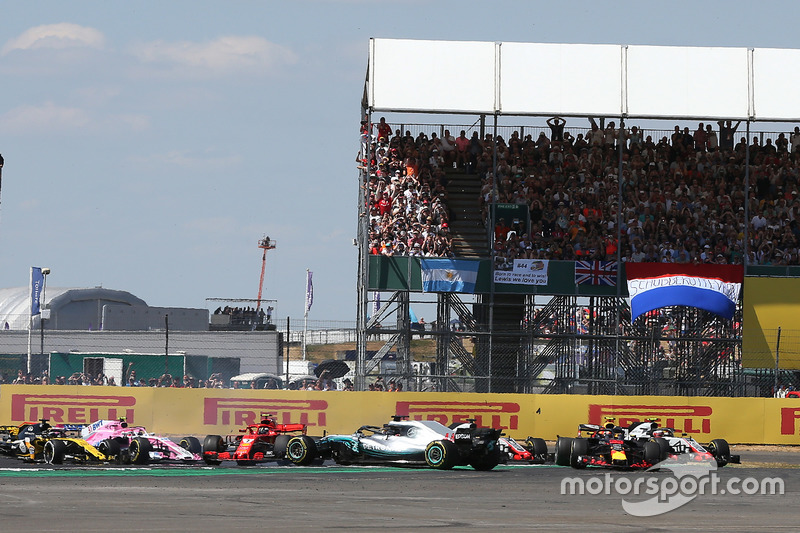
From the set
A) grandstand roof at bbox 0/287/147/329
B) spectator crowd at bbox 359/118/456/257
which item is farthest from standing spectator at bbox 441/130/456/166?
grandstand roof at bbox 0/287/147/329

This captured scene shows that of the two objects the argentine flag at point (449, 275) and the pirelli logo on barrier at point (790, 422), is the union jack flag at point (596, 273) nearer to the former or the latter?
the argentine flag at point (449, 275)

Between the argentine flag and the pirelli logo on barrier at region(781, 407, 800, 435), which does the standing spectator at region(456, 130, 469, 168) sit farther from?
the pirelli logo on barrier at region(781, 407, 800, 435)

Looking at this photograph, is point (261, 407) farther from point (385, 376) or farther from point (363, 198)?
point (363, 198)

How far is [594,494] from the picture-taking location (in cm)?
1755

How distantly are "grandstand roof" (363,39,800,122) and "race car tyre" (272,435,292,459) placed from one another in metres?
13.1

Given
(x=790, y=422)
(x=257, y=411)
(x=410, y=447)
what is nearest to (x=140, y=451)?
(x=410, y=447)

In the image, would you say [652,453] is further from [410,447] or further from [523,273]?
[523,273]

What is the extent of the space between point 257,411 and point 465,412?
507 centimetres

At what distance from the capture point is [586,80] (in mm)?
34188

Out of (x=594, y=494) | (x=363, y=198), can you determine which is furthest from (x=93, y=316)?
(x=594, y=494)

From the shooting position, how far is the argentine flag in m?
33.6

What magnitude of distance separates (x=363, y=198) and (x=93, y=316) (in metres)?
29.8

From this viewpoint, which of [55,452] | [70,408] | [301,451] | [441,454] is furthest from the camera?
[70,408]

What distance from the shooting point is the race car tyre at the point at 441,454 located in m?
22.2
